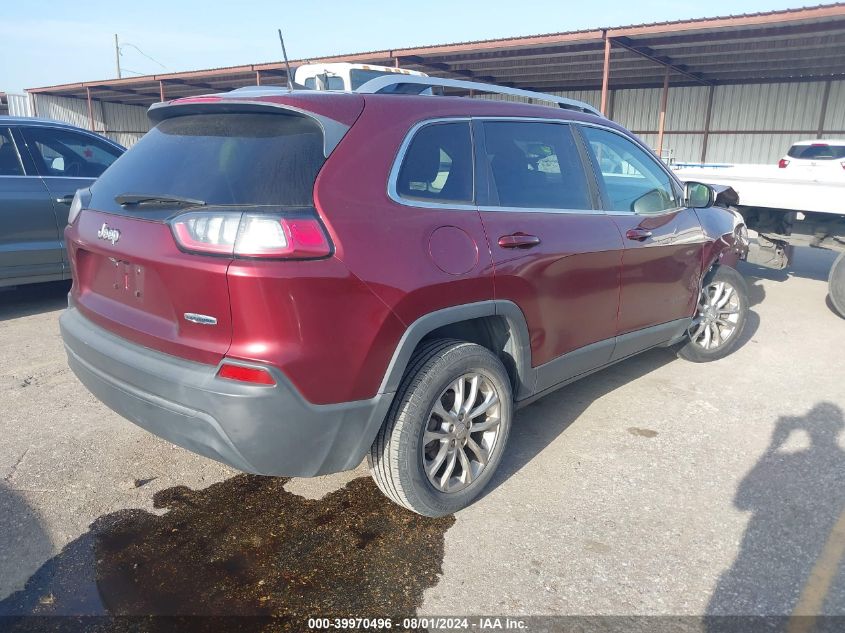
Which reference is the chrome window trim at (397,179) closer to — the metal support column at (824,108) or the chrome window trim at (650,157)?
the chrome window trim at (650,157)

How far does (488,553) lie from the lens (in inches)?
102

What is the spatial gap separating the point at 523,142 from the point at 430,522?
1.88 m

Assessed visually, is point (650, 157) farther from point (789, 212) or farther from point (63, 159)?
point (63, 159)

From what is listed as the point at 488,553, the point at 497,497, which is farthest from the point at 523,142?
the point at 488,553

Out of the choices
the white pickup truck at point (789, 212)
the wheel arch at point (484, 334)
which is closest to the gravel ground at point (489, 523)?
the wheel arch at point (484, 334)

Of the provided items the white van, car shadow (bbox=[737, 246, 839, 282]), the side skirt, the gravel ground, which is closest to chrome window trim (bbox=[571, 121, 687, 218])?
the side skirt

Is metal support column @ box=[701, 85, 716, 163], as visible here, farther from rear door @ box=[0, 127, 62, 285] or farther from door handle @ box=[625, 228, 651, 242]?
rear door @ box=[0, 127, 62, 285]

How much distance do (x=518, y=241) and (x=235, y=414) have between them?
4.77 ft

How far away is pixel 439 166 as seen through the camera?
268 centimetres

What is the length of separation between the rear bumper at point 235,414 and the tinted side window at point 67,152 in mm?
3991

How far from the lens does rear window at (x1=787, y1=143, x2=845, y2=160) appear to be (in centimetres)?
1487

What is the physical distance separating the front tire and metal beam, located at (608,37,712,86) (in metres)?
13.9

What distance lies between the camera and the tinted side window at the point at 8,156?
551 centimetres

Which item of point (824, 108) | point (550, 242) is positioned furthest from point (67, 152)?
point (824, 108)
